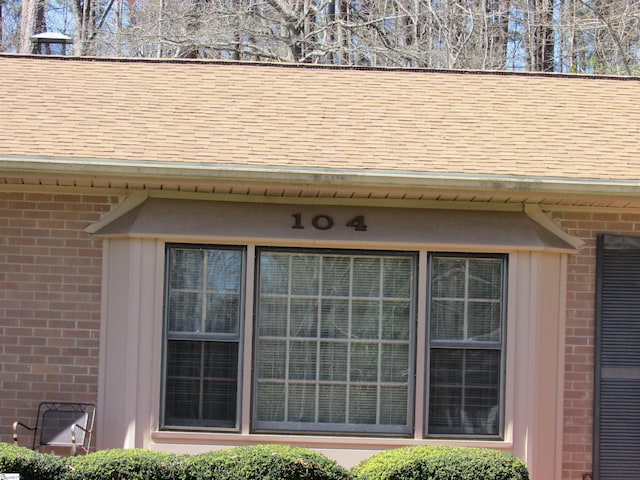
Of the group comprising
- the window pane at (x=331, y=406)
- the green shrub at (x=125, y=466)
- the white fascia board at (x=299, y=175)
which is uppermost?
the white fascia board at (x=299, y=175)

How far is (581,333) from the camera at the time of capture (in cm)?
715

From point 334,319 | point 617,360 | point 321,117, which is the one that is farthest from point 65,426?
point 617,360

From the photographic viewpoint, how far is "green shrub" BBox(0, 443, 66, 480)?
5.63 metres

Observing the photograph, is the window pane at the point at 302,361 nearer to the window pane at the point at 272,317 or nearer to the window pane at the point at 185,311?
the window pane at the point at 272,317

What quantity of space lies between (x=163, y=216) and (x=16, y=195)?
126 centimetres

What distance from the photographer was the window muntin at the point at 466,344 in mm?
6984

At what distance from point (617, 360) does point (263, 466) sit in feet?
10.3

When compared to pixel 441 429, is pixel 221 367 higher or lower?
higher

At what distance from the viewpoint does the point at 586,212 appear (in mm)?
7203

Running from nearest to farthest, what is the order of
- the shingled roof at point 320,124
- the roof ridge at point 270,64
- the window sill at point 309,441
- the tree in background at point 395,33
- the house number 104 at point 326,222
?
the shingled roof at point 320,124
the window sill at point 309,441
the house number 104 at point 326,222
the roof ridge at point 270,64
the tree in background at point 395,33

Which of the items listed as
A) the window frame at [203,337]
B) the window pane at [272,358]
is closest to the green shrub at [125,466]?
the window frame at [203,337]

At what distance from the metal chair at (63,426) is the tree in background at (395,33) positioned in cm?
1266

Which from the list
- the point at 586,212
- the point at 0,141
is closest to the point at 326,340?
the point at 586,212

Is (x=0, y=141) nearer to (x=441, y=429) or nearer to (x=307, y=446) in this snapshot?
(x=307, y=446)
